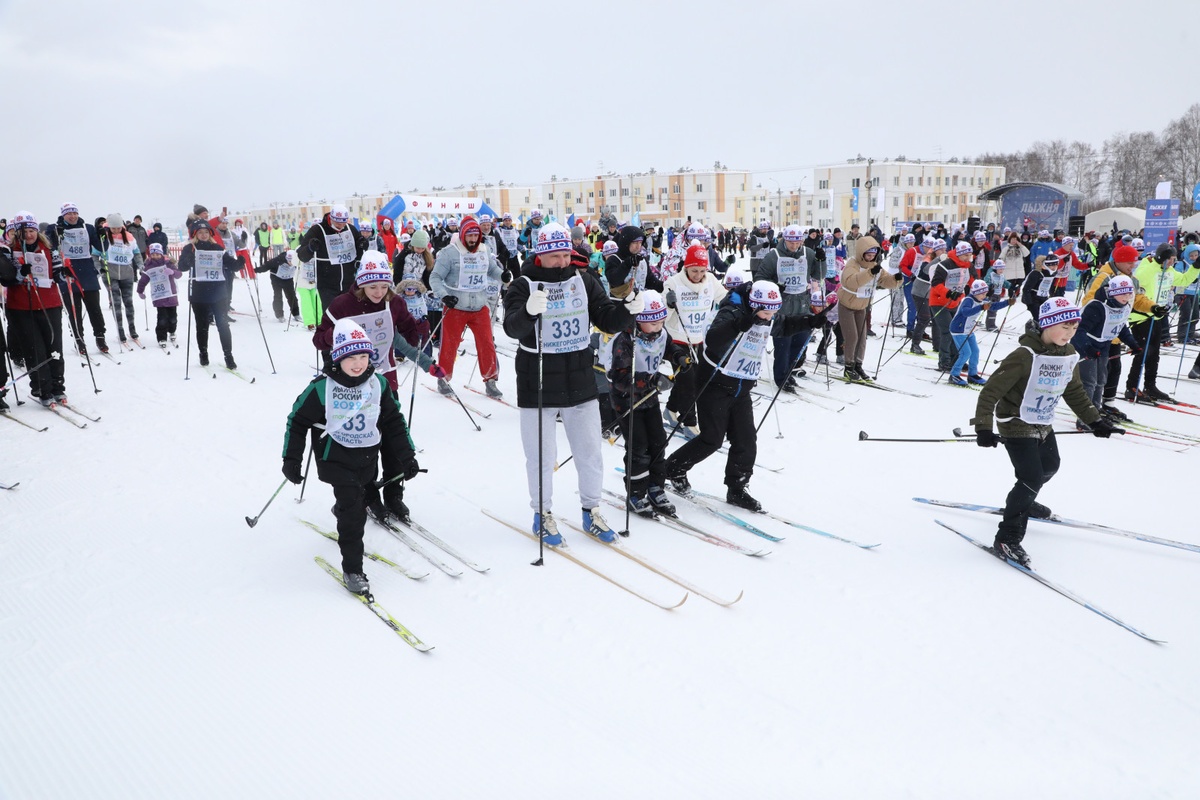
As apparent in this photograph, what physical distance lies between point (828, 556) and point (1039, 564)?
1317mm

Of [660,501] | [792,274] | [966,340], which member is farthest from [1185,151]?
[660,501]

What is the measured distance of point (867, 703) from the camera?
3.13 metres

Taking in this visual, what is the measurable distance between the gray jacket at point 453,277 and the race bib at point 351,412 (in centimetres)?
375

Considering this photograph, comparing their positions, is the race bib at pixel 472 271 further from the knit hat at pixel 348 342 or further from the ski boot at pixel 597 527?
the knit hat at pixel 348 342

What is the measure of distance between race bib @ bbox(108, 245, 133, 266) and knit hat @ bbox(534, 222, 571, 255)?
921 centimetres

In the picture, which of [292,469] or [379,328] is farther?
[379,328]

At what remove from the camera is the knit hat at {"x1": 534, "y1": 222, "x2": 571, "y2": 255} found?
4.25 metres

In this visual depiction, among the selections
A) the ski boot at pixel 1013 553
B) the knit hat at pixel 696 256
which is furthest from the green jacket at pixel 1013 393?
the knit hat at pixel 696 256

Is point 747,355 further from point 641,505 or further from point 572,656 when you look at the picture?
point 572,656

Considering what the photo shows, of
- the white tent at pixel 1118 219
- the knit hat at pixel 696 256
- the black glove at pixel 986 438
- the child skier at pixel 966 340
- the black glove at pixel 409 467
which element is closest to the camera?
the black glove at pixel 409 467

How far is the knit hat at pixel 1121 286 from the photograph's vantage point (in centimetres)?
718

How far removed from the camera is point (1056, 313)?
14.8 ft

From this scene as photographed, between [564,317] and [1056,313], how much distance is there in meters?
3.06

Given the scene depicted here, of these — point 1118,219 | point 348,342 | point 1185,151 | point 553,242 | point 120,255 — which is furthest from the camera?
point 1185,151
